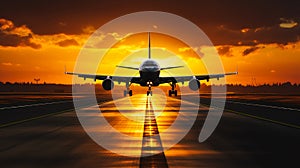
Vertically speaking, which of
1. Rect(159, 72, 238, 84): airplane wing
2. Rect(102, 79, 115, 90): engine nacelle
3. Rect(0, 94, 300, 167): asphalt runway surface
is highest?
Rect(159, 72, 238, 84): airplane wing

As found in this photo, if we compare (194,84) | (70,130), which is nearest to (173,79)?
(194,84)

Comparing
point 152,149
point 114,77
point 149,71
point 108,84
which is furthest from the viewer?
point 114,77

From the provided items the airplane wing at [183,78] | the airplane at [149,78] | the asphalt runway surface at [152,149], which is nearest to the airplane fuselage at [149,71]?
the airplane at [149,78]

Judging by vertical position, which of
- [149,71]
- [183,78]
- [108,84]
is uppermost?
[149,71]

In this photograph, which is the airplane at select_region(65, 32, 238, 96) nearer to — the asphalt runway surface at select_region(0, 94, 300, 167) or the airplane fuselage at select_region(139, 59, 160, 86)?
the airplane fuselage at select_region(139, 59, 160, 86)

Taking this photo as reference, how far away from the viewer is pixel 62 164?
11047 millimetres

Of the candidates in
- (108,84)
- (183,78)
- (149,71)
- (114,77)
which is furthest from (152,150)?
(183,78)

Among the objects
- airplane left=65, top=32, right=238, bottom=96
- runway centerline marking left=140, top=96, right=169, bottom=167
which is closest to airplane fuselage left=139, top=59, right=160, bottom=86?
airplane left=65, top=32, right=238, bottom=96

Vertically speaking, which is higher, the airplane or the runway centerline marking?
the airplane

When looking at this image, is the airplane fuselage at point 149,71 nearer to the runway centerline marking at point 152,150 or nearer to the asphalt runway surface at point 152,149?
the asphalt runway surface at point 152,149

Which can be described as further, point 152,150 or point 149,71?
point 149,71

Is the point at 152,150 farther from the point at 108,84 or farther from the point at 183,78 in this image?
the point at 183,78

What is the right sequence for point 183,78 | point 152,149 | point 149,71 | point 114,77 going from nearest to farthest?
1. point 152,149
2. point 149,71
3. point 114,77
4. point 183,78

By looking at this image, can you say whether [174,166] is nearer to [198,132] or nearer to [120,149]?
[120,149]
